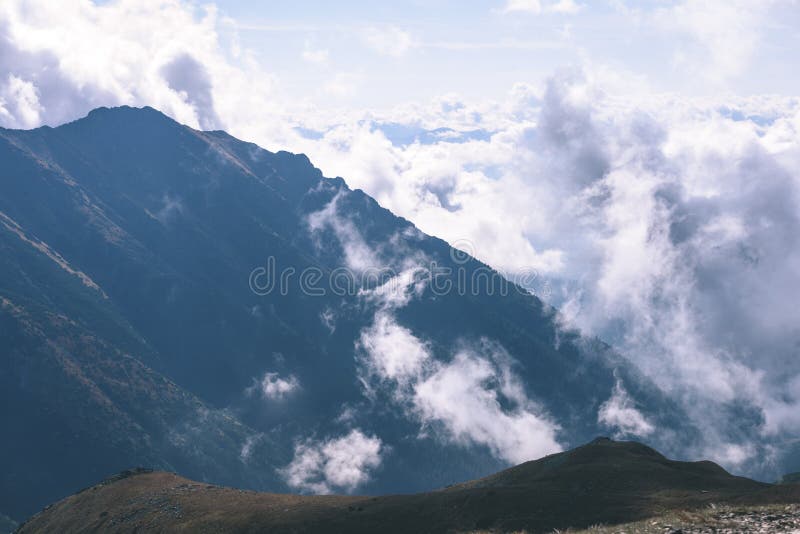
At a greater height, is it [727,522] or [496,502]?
[496,502]

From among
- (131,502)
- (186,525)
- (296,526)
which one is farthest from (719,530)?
(131,502)

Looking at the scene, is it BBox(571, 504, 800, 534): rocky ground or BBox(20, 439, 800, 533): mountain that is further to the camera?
BBox(20, 439, 800, 533): mountain

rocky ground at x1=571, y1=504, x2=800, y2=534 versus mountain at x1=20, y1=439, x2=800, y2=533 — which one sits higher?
mountain at x1=20, y1=439, x2=800, y2=533

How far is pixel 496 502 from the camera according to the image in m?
116

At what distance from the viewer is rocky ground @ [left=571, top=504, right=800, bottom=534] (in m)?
67.8

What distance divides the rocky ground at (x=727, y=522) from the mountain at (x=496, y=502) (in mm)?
12126

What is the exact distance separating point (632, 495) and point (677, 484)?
14.0 metres

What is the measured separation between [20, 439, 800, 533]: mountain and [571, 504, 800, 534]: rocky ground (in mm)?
12126

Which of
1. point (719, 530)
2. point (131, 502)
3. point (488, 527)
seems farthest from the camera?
point (131, 502)

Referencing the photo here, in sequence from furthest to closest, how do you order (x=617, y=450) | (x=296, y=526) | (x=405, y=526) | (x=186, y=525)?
1. (x=617, y=450)
2. (x=186, y=525)
3. (x=296, y=526)
4. (x=405, y=526)

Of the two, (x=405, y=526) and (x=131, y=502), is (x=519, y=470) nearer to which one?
(x=405, y=526)

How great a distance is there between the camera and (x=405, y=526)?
376 ft

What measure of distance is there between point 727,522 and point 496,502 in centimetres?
5059

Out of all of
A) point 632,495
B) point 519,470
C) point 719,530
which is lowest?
point 719,530
